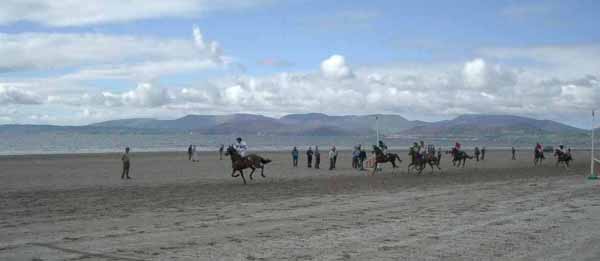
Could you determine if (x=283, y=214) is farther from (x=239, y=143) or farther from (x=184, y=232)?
(x=239, y=143)

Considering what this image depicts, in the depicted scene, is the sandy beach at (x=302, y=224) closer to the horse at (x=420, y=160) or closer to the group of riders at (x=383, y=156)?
the group of riders at (x=383, y=156)

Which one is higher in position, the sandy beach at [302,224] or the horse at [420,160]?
the horse at [420,160]

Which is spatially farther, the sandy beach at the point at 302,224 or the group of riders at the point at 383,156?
the group of riders at the point at 383,156

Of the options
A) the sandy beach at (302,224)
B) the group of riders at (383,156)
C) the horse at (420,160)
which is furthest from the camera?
the horse at (420,160)

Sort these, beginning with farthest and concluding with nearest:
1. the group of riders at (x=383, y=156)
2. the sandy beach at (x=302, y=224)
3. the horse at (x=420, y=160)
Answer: the horse at (x=420, y=160)
the group of riders at (x=383, y=156)
the sandy beach at (x=302, y=224)

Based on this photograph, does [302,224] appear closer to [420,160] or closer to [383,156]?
[383,156]

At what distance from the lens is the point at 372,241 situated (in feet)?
37.0

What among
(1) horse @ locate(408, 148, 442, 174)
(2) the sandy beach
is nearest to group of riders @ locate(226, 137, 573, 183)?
(1) horse @ locate(408, 148, 442, 174)

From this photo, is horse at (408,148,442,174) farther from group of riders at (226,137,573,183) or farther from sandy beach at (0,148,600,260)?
sandy beach at (0,148,600,260)

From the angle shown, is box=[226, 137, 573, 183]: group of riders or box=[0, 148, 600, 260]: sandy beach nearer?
box=[0, 148, 600, 260]: sandy beach

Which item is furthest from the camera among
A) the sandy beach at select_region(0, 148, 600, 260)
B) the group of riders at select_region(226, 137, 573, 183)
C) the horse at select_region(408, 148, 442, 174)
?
the horse at select_region(408, 148, 442, 174)

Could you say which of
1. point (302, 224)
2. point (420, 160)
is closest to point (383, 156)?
point (420, 160)

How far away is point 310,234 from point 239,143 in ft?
48.8

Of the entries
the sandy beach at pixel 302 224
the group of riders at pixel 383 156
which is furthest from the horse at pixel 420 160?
the sandy beach at pixel 302 224
